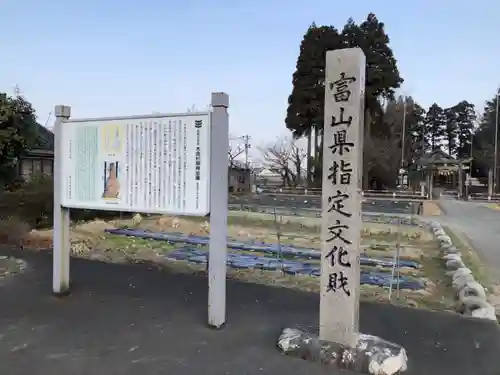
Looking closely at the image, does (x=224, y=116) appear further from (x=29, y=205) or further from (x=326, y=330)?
(x=29, y=205)

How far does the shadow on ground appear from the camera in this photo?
3143 mm

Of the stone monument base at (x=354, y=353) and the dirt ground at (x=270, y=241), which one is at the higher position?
the stone monument base at (x=354, y=353)

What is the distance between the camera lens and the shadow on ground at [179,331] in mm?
3143

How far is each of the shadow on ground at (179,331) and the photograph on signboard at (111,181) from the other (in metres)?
1.18

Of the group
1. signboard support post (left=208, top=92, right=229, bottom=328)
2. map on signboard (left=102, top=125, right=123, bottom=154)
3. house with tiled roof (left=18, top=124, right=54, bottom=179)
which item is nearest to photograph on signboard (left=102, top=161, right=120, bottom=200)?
map on signboard (left=102, top=125, right=123, bottom=154)

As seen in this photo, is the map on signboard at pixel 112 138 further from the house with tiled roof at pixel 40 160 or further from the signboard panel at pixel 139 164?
the house with tiled roof at pixel 40 160

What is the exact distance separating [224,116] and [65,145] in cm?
201

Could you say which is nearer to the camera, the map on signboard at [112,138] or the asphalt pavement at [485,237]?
the map on signboard at [112,138]

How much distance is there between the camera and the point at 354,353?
3.15 metres

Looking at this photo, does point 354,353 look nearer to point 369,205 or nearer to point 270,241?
point 270,241

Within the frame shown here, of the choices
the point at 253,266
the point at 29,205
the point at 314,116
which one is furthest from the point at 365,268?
the point at 314,116

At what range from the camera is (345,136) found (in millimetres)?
3248

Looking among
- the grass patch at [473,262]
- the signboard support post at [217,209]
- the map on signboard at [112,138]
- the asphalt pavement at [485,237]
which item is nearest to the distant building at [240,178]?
the asphalt pavement at [485,237]

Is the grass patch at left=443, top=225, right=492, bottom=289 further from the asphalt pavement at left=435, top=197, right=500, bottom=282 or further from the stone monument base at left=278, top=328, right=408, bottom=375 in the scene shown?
the stone monument base at left=278, top=328, right=408, bottom=375
